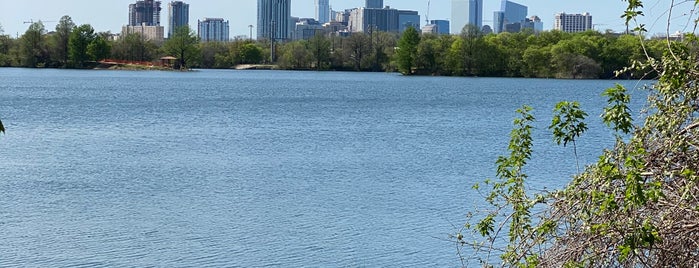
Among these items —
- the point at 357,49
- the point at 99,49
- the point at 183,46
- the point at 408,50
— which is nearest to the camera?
the point at 408,50

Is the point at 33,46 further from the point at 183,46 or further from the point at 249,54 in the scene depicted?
the point at 249,54

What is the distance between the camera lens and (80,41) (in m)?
122

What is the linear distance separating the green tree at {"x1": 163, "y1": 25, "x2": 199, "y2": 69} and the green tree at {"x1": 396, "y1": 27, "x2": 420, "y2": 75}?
28533mm

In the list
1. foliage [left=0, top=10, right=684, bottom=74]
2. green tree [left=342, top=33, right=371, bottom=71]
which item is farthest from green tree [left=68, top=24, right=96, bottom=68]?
green tree [left=342, top=33, right=371, bottom=71]

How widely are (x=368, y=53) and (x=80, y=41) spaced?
33934mm

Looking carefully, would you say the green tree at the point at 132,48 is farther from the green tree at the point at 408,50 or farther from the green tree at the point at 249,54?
the green tree at the point at 408,50

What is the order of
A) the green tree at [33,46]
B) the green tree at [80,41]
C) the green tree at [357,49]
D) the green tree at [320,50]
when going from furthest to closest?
the green tree at [357,49] → the green tree at [320,50] → the green tree at [33,46] → the green tree at [80,41]

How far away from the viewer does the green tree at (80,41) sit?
121 meters

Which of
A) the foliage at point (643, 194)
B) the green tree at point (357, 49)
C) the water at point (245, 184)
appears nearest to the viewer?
the foliage at point (643, 194)

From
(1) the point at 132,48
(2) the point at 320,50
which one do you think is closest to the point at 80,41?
(1) the point at 132,48

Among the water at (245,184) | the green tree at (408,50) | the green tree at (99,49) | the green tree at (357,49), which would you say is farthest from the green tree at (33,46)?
the water at (245,184)

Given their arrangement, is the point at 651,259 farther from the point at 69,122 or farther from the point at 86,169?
the point at 69,122

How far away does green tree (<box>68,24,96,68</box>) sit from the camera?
121 m

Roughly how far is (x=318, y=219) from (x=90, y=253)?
433cm
